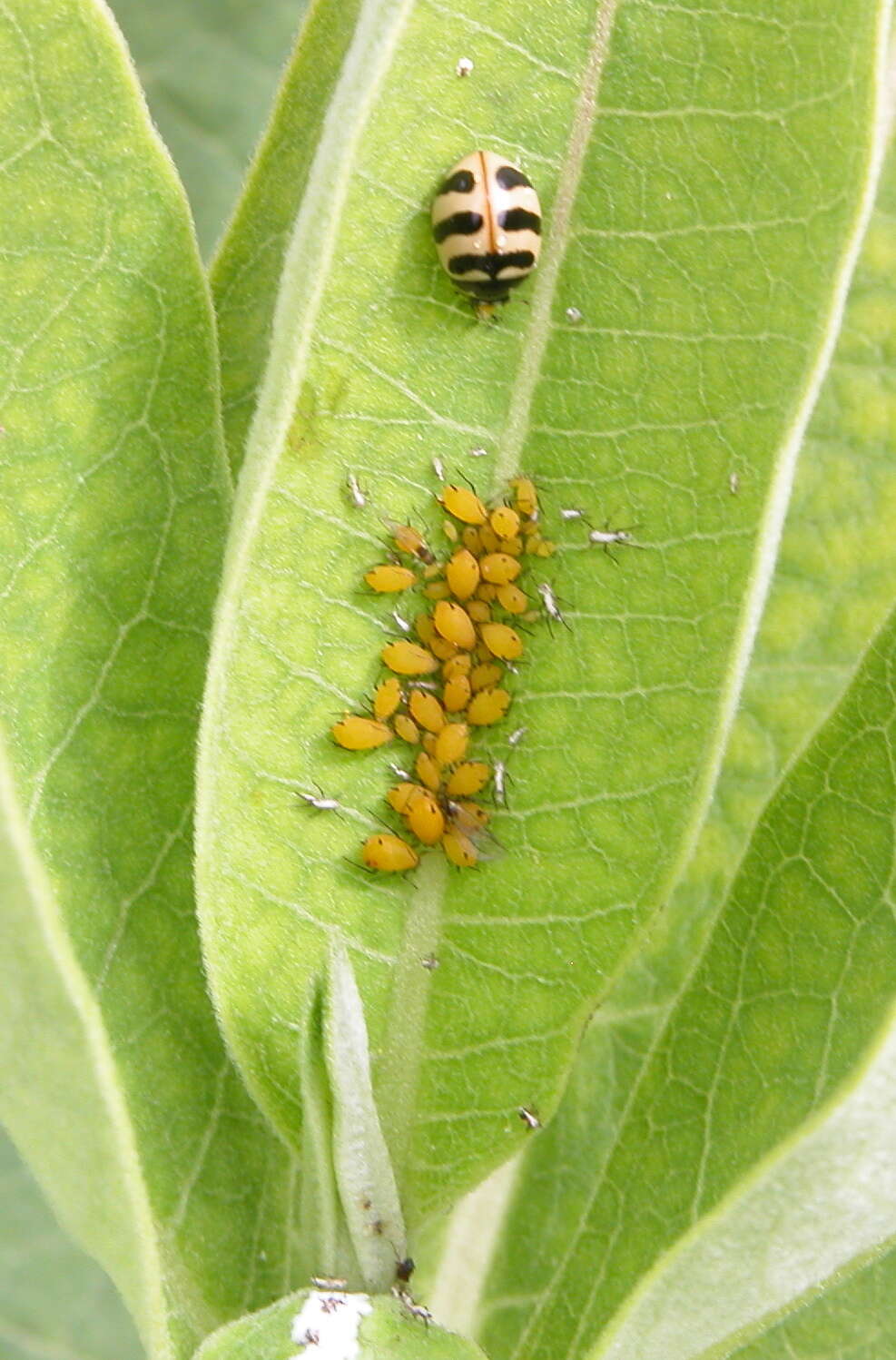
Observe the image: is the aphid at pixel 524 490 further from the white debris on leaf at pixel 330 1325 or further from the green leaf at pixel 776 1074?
the white debris on leaf at pixel 330 1325

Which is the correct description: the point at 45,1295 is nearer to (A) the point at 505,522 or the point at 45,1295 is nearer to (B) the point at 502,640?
(B) the point at 502,640

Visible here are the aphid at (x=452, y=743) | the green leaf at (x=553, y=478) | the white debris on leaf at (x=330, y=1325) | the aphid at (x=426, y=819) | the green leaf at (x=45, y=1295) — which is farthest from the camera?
the green leaf at (x=45, y=1295)

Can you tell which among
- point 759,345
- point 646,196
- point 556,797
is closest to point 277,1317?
point 556,797

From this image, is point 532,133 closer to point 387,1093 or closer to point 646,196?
point 646,196

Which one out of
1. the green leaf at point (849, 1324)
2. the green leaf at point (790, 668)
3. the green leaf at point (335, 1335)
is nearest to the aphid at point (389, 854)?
the green leaf at point (335, 1335)

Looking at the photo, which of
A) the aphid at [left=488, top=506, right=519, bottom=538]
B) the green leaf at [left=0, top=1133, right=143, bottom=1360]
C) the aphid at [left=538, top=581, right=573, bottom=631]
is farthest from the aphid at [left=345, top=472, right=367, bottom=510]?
the green leaf at [left=0, top=1133, right=143, bottom=1360]

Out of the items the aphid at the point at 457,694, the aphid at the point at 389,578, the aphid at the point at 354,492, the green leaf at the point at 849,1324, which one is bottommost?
the green leaf at the point at 849,1324

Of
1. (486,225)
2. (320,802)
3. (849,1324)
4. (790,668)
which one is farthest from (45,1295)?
(486,225)
